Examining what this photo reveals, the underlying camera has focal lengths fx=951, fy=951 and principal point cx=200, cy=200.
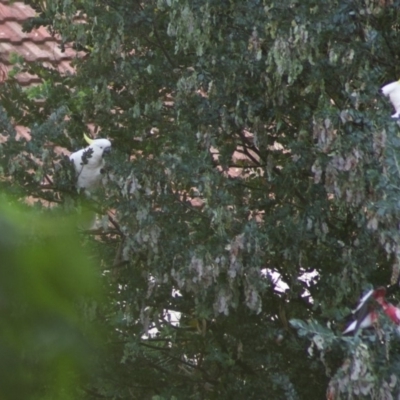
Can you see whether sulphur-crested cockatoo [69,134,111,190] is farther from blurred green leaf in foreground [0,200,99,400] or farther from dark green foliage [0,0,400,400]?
blurred green leaf in foreground [0,200,99,400]

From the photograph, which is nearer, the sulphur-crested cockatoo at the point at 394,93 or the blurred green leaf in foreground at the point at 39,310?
the blurred green leaf in foreground at the point at 39,310

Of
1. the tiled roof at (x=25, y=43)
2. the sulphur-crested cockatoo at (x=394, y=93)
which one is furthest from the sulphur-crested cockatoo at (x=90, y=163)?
the tiled roof at (x=25, y=43)

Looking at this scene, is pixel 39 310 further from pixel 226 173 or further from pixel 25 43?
pixel 25 43

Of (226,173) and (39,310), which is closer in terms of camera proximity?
(39,310)

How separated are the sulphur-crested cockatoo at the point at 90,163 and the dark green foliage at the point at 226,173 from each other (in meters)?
0.05

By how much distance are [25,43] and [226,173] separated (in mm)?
2981

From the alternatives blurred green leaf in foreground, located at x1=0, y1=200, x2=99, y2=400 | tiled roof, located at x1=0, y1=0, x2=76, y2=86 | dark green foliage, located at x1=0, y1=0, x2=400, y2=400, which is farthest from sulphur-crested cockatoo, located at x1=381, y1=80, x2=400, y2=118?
tiled roof, located at x1=0, y1=0, x2=76, y2=86

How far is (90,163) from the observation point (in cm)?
354

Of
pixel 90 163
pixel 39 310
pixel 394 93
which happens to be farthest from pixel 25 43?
pixel 39 310

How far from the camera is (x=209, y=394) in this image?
148 inches

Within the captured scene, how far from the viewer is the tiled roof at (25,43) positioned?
18.0 feet

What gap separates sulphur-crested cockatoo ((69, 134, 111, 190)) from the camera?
138 inches

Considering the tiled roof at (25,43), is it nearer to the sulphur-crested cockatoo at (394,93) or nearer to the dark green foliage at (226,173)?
the dark green foliage at (226,173)

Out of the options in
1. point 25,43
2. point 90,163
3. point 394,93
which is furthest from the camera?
point 25,43
